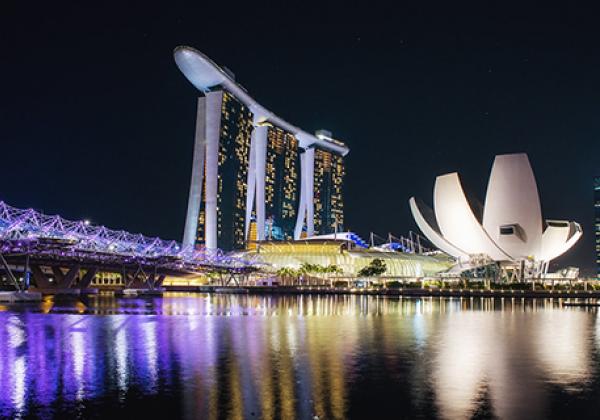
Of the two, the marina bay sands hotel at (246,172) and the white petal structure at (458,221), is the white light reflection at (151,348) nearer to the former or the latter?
the white petal structure at (458,221)

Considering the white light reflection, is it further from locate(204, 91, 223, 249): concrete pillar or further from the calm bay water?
locate(204, 91, 223, 249): concrete pillar

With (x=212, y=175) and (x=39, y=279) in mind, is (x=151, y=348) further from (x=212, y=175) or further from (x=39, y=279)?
(x=212, y=175)

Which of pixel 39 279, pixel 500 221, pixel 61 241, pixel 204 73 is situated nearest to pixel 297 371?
pixel 61 241

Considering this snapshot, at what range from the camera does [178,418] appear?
362 inches

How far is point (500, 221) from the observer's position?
71.2 meters

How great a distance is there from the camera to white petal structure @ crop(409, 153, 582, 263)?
227 ft

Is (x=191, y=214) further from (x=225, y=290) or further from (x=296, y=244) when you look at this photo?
(x=225, y=290)

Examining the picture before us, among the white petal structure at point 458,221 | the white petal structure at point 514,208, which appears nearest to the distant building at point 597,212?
the white petal structure at point 514,208

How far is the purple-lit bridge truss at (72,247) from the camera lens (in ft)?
156

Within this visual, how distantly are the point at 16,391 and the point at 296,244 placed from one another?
96192 mm

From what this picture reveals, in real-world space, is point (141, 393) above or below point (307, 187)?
below

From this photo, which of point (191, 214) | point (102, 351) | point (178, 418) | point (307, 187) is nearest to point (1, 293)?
point (102, 351)

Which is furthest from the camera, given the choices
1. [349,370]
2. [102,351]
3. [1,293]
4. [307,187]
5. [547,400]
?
[307,187]

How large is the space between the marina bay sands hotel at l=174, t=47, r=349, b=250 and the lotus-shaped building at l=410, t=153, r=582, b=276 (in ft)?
118
